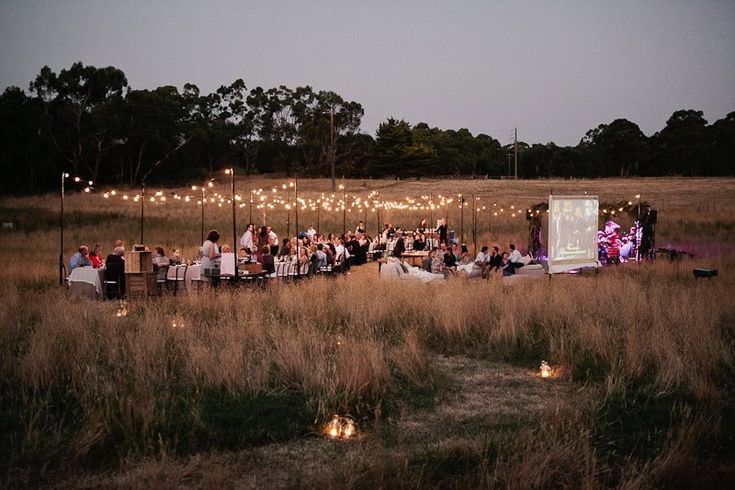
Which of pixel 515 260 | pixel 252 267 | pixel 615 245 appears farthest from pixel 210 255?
pixel 615 245

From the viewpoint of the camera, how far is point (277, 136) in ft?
247

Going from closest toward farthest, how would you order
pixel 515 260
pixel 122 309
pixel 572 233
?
pixel 122 309 → pixel 572 233 → pixel 515 260

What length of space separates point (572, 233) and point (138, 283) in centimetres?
935

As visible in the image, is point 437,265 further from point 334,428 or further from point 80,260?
point 334,428

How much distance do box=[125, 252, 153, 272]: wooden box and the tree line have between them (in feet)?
120

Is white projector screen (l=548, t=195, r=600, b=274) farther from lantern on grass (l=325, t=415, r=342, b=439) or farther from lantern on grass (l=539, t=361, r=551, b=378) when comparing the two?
lantern on grass (l=325, t=415, r=342, b=439)

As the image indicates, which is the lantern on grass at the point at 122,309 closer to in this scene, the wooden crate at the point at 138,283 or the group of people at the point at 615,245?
the wooden crate at the point at 138,283

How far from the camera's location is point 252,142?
246 ft

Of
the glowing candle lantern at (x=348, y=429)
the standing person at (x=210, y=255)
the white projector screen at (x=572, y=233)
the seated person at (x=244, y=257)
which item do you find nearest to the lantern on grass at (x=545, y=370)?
the glowing candle lantern at (x=348, y=429)

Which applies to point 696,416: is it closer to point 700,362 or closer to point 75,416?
point 700,362

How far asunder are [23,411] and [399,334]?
4.88 m

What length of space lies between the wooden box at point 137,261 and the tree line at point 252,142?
1438 inches

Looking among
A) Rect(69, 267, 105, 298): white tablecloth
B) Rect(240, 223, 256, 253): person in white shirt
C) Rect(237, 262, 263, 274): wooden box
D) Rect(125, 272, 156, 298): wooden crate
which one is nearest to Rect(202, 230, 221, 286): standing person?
Rect(237, 262, 263, 274): wooden box

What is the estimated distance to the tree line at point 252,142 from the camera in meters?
53.5
